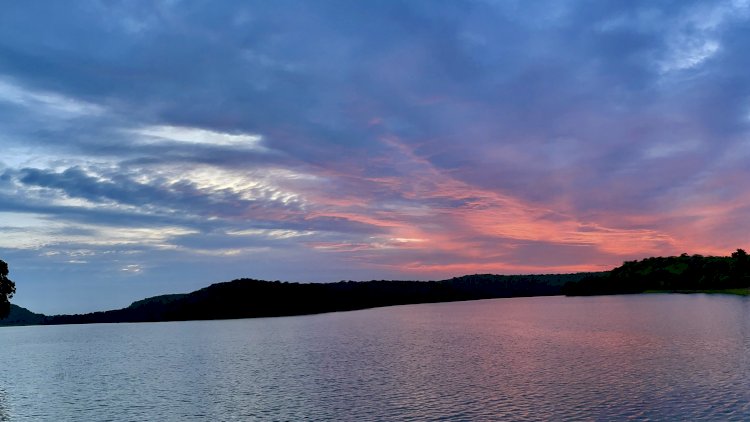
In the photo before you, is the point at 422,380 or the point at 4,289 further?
the point at 4,289

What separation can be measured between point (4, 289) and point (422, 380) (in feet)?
322

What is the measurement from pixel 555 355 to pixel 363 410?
45.2m

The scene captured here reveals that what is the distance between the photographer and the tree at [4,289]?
11612 cm

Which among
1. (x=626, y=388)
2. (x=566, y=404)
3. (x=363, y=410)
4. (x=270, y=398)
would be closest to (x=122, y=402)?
(x=270, y=398)

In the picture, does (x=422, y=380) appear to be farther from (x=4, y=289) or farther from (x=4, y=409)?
(x=4, y=289)

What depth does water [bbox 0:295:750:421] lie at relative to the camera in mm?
53062

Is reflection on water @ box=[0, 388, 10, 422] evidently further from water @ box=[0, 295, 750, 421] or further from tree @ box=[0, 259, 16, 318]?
tree @ box=[0, 259, 16, 318]

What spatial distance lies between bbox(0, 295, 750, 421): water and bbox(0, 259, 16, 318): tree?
43.7 feet

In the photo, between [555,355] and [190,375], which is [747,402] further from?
[190,375]

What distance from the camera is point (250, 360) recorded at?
103375mm

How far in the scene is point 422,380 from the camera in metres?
70.8

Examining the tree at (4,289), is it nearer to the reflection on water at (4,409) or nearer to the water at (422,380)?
the water at (422,380)

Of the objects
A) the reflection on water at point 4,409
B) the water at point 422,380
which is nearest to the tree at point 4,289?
the water at point 422,380

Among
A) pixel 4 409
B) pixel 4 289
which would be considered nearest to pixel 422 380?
pixel 4 409
